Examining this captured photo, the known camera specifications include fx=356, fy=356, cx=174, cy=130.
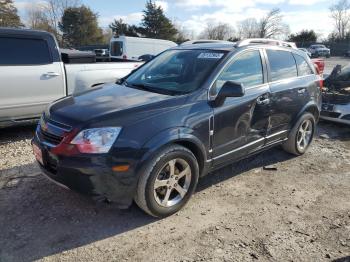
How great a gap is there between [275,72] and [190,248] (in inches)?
108

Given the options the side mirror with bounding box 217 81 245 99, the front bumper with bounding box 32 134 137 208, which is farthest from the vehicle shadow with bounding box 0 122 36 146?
the side mirror with bounding box 217 81 245 99

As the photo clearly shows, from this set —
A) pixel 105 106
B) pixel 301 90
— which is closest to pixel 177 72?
pixel 105 106

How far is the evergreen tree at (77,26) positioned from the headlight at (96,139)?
5066 centimetres

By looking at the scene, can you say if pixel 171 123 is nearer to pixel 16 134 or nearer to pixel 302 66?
pixel 302 66

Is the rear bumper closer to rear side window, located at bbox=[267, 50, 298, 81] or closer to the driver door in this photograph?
rear side window, located at bbox=[267, 50, 298, 81]

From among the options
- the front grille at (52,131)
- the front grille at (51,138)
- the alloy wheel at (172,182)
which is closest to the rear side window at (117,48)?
the front grille at (52,131)

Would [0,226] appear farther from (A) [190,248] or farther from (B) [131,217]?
(A) [190,248]

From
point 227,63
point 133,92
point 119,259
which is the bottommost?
point 119,259

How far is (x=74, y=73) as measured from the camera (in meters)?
6.51

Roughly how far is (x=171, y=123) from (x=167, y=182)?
2.06 ft

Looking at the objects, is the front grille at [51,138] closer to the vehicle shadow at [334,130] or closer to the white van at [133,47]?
the vehicle shadow at [334,130]

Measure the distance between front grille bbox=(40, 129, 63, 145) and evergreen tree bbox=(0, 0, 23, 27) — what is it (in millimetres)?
45416

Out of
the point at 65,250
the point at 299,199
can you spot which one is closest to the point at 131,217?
the point at 65,250

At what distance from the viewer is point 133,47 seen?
17.7m
